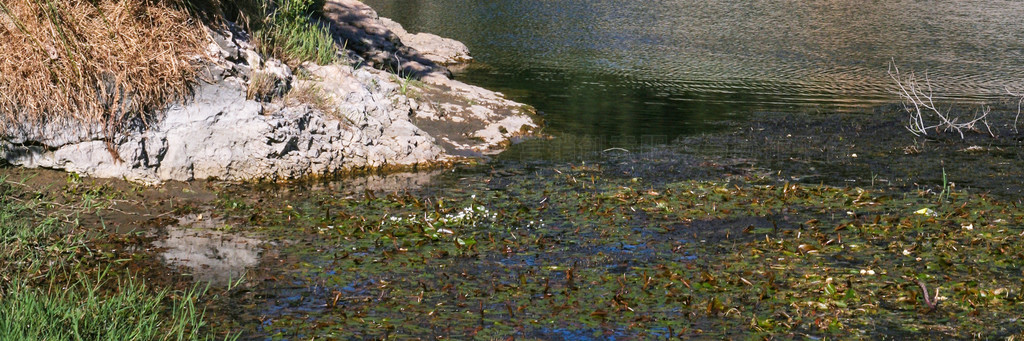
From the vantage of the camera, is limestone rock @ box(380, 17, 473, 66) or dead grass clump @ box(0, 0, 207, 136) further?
limestone rock @ box(380, 17, 473, 66)

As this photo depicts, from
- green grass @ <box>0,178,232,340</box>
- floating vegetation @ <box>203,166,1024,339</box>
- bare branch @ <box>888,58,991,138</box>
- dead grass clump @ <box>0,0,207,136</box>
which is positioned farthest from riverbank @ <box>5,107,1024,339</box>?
bare branch @ <box>888,58,991,138</box>

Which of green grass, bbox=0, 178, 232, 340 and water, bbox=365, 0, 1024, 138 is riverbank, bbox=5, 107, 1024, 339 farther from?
water, bbox=365, 0, 1024, 138

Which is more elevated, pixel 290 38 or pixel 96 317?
pixel 290 38

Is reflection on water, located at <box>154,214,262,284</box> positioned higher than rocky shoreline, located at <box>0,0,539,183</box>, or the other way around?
rocky shoreline, located at <box>0,0,539,183</box>

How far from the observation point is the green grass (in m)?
5.93

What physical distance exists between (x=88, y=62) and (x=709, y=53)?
17.2 m

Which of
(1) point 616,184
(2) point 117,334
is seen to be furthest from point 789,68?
(2) point 117,334

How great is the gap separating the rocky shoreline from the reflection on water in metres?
1.68

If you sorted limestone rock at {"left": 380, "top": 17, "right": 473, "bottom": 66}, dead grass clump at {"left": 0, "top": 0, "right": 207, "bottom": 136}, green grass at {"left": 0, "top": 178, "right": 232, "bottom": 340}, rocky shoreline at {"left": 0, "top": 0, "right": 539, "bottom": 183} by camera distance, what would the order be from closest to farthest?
green grass at {"left": 0, "top": 178, "right": 232, "bottom": 340} → dead grass clump at {"left": 0, "top": 0, "right": 207, "bottom": 136} → rocky shoreline at {"left": 0, "top": 0, "right": 539, "bottom": 183} → limestone rock at {"left": 380, "top": 17, "right": 473, "bottom": 66}

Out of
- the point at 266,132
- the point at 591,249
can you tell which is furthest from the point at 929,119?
the point at 266,132

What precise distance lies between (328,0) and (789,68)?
1020 cm

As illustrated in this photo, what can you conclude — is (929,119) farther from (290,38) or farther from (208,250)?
(208,250)

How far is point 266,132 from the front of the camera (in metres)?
11.1

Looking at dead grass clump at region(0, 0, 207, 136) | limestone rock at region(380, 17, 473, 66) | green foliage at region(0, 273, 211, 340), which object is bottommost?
green foliage at region(0, 273, 211, 340)
